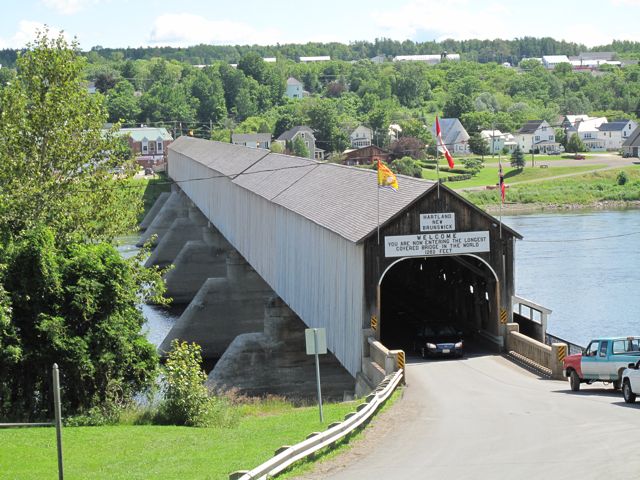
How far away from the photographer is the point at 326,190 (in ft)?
113

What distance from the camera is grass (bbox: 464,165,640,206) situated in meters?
103

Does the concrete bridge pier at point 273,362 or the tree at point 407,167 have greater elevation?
the tree at point 407,167

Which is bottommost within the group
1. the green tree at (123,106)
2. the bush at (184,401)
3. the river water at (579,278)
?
the river water at (579,278)

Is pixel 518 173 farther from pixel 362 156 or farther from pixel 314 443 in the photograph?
pixel 314 443

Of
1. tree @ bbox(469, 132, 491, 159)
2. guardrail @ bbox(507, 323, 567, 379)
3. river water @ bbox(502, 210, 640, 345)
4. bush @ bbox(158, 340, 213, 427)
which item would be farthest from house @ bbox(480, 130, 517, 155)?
bush @ bbox(158, 340, 213, 427)

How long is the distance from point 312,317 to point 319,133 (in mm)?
118162

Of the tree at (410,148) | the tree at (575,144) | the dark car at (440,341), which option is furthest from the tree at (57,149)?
the tree at (575,144)

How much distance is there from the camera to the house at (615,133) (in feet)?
509

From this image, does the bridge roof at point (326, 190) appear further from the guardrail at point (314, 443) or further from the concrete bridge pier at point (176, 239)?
the concrete bridge pier at point (176, 239)

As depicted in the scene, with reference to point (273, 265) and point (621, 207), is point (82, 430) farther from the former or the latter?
point (621, 207)

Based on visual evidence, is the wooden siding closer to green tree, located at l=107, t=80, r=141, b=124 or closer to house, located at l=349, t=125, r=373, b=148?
house, located at l=349, t=125, r=373, b=148

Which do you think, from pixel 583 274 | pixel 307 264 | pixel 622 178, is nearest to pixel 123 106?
pixel 622 178

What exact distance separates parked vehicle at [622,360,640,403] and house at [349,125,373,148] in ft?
417

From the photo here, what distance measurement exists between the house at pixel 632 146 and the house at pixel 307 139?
3782cm
